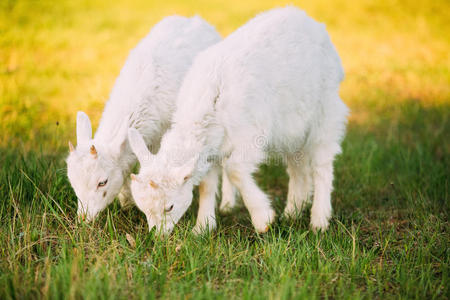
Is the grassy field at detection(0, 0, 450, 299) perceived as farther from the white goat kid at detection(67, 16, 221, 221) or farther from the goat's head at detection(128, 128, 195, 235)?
the white goat kid at detection(67, 16, 221, 221)

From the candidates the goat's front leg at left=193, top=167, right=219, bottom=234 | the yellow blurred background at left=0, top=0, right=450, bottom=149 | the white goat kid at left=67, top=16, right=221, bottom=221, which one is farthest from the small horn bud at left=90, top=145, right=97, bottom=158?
the yellow blurred background at left=0, top=0, right=450, bottom=149

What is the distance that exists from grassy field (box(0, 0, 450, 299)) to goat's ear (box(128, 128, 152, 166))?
0.64m

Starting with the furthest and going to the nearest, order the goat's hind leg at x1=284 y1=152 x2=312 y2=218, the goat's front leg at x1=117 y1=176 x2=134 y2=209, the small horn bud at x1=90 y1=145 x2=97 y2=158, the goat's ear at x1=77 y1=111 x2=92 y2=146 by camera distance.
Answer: the goat's hind leg at x1=284 y1=152 x2=312 y2=218
the goat's front leg at x1=117 y1=176 x2=134 y2=209
the goat's ear at x1=77 y1=111 x2=92 y2=146
the small horn bud at x1=90 y1=145 x2=97 y2=158

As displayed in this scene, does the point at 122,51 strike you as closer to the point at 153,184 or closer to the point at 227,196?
the point at 227,196

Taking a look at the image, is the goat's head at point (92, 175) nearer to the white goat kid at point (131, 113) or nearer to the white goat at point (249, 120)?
the white goat kid at point (131, 113)

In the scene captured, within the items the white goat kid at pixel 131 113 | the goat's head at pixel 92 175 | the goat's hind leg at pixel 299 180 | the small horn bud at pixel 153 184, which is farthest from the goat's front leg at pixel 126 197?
the goat's hind leg at pixel 299 180

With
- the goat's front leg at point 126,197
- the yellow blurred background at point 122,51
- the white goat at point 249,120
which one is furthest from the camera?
the yellow blurred background at point 122,51

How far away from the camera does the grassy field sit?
3.26 meters

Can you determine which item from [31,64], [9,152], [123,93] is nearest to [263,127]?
[123,93]

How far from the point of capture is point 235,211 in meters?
5.43

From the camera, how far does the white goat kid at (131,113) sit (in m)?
4.11

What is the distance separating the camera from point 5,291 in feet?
9.89

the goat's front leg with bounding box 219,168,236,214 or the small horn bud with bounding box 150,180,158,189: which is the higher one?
the small horn bud with bounding box 150,180,158,189

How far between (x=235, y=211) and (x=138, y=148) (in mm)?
1812
